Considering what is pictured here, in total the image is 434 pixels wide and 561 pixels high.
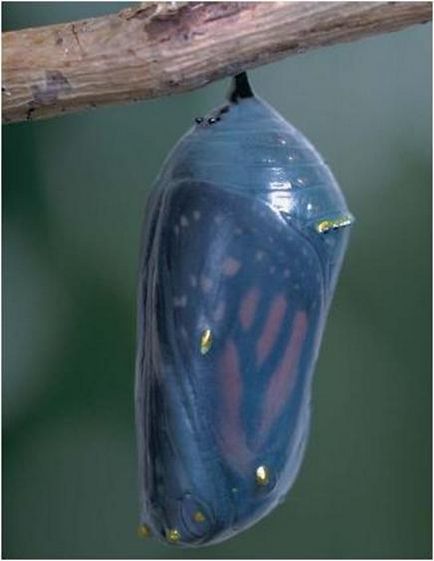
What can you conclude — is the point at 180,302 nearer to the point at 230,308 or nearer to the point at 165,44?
the point at 230,308

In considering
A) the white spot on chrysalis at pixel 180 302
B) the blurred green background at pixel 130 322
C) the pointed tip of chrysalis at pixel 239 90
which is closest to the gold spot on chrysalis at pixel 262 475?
the white spot on chrysalis at pixel 180 302

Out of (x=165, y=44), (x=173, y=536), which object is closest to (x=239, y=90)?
(x=165, y=44)

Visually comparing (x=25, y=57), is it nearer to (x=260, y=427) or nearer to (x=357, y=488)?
(x=260, y=427)

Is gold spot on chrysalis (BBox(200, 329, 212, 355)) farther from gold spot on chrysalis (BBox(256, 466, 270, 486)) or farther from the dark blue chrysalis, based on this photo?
gold spot on chrysalis (BBox(256, 466, 270, 486))

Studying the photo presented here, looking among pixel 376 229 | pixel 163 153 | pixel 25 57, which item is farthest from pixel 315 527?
pixel 25 57

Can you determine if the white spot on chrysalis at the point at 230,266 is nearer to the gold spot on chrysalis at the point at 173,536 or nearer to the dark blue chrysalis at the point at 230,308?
the dark blue chrysalis at the point at 230,308
